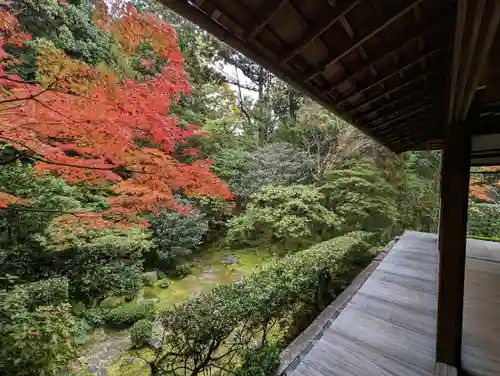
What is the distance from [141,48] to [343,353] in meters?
9.14

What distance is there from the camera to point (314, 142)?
8.77 meters

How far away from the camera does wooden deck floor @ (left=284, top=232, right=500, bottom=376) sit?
2236 millimetres

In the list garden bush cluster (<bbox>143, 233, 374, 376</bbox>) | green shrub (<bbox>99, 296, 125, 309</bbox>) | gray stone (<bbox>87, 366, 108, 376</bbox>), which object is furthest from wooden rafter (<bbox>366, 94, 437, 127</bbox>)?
green shrub (<bbox>99, 296, 125, 309</bbox>)

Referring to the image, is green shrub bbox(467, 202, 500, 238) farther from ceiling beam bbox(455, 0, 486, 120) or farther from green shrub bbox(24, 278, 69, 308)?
green shrub bbox(24, 278, 69, 308)

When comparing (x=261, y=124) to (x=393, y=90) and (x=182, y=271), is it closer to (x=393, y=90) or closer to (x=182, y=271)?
(x=182, y=271)

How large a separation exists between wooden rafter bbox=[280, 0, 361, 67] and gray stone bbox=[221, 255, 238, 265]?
6931 millimetres

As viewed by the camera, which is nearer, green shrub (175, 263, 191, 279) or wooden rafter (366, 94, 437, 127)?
wooden rafter (366, 94, 437, 127)

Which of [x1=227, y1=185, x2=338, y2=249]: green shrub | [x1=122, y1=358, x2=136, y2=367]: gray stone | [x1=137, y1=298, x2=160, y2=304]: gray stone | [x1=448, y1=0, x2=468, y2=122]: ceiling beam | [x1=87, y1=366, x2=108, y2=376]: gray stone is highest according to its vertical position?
[x1=448, y1=0, x2=468, y2=122]: ceiling beam

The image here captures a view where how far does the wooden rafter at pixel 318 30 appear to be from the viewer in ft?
3.64

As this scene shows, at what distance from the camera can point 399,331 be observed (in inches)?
107

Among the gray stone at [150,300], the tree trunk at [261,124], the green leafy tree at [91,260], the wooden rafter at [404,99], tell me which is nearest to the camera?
the wooden rafter at [404,99]

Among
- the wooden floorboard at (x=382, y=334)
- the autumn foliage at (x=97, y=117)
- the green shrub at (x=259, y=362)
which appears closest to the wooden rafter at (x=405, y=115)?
the wooden floorboard at (x=382, y=334)

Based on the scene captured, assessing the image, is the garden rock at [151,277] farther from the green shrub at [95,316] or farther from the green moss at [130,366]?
the green moss at [130,366]

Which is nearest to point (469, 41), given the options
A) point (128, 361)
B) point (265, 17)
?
point (265, 17)
